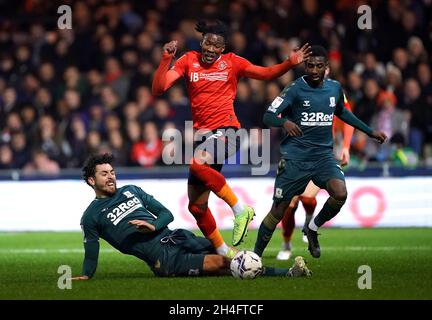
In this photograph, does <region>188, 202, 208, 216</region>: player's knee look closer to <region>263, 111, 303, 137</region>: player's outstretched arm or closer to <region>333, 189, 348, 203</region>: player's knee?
<region>263, 111, 303, 137</region>: player's outstretched arm

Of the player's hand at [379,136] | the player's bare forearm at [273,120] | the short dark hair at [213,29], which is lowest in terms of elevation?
the player's hand at [379,136]

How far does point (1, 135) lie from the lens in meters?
18.8

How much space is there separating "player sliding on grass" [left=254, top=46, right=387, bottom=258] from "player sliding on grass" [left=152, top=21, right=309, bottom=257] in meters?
0.28

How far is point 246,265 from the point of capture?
32.6 feet

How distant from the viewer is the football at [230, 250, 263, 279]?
9945 millimetres

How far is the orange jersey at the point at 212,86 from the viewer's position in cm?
1112

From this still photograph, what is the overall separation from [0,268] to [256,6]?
364 inches

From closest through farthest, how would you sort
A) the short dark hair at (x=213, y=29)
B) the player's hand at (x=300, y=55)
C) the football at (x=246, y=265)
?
the football at (x=246, y=265) → the player's hand at (x=300, y=55) → the short dark hair at (x=213, y=29)

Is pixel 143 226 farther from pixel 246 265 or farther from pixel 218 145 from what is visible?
pixel 218 145

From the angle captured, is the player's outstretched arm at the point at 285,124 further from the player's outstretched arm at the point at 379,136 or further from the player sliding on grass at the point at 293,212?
the player sliding on grass at the point at 293,212

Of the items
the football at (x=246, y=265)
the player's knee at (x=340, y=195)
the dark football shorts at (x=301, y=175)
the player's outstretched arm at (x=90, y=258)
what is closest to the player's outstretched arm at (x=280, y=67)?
the dark football shorts at (x=301, y=175)

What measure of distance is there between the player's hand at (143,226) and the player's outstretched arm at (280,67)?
208 cm

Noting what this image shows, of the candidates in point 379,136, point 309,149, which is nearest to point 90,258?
point 309,149
